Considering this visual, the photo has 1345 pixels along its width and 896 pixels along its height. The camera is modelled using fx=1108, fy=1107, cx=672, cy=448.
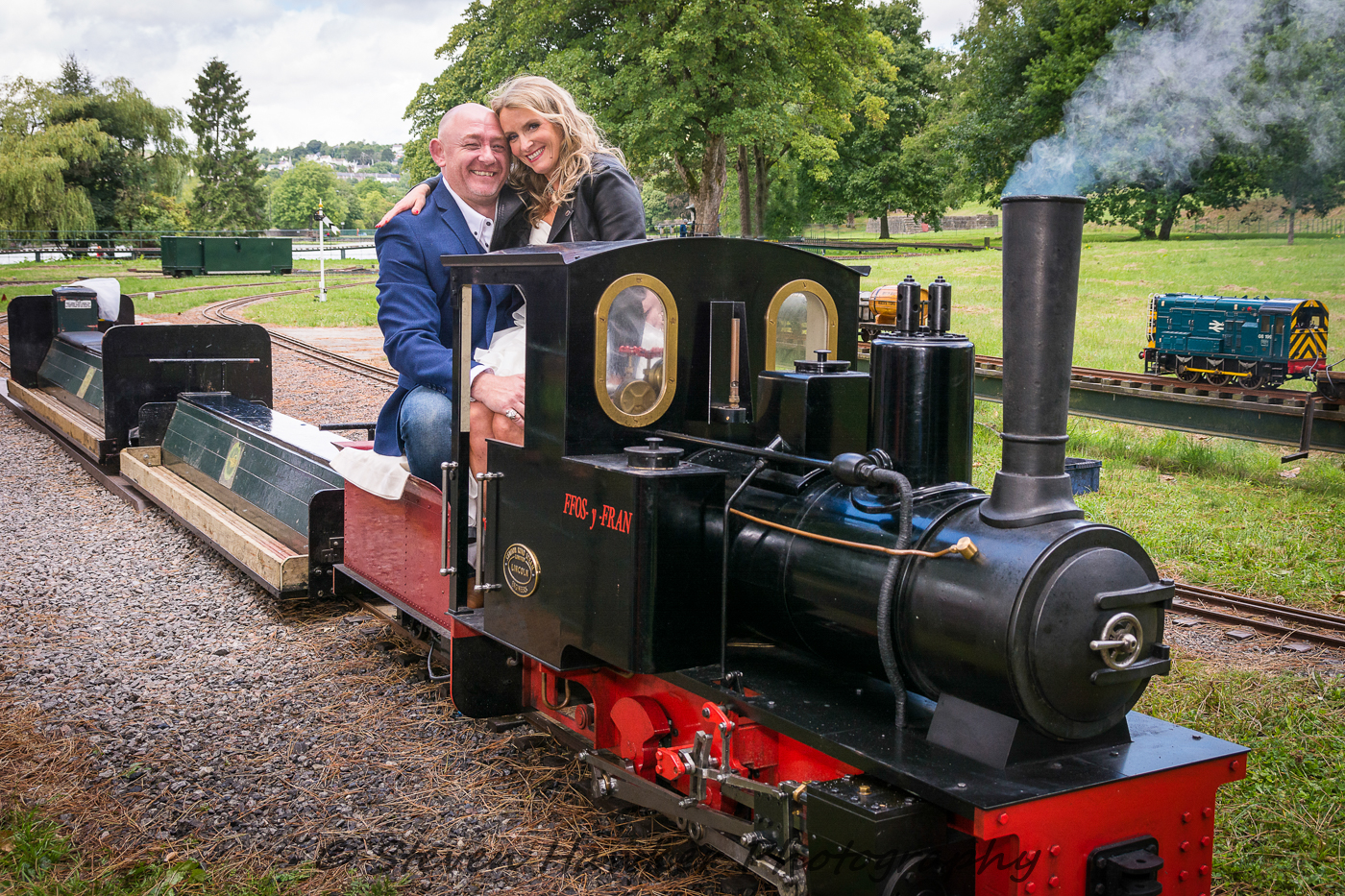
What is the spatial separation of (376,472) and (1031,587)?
3.54 meters

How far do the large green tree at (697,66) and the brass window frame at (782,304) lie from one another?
1636 cm

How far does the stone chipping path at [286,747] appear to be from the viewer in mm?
3936

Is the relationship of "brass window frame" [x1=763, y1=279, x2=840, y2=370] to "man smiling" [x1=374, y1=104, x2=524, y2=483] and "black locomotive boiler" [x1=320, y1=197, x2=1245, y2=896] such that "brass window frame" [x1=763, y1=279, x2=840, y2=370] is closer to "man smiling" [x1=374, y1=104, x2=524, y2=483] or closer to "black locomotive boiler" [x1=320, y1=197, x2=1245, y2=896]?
→ "black locomotive boiler" [x1=320, y1=197, x2=1245, y2=896]

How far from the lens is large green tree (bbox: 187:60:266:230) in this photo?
183 ft

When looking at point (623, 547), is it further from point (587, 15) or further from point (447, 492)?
point (587, 15)

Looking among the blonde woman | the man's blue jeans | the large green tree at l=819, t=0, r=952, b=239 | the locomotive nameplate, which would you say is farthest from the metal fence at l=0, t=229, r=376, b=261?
the locomotive nameplate

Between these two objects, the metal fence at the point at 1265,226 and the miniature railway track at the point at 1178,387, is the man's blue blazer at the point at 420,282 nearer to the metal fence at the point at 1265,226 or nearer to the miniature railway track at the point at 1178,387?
the miniature railway track at the point at 1178,387

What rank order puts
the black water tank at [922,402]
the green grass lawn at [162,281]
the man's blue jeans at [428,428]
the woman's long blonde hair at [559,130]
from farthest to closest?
the green grass lawn at [162,281]
the man's blue jeans at [428,428]
the woman's long blonde hair at [559,130]
the black water tank at [922,402]

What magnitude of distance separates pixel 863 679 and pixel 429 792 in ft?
6.37

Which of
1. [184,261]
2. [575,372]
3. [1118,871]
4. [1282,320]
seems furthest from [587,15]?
[1118,871]

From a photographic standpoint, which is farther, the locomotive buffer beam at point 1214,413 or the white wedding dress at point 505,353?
the locomotive buffer beam at point 1214,413

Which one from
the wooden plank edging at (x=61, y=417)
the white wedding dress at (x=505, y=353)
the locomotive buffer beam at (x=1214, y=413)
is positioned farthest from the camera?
the wooden plank edging at (x=61, y=417)

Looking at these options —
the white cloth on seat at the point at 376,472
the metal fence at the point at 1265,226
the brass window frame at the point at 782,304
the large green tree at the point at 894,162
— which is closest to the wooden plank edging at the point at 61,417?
the white cloth on seat at the point at 376,472

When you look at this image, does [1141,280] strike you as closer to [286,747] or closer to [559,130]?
[559,130]
